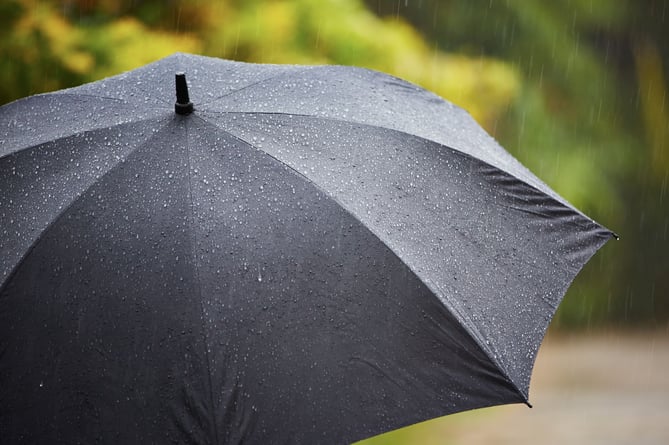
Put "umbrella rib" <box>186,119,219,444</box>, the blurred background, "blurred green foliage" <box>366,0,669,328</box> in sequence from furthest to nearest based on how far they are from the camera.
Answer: "blurred green foliage" <box>366,0,669,328</box> → the blurred background → "umbrella rib" <box>186,119,219,444</box>

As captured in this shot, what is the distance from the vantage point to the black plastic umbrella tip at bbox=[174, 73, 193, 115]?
7.03ft

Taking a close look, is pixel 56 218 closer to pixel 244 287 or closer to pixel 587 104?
pixel 244 287

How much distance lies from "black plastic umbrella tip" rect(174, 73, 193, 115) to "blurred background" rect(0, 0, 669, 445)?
3139 millimetres

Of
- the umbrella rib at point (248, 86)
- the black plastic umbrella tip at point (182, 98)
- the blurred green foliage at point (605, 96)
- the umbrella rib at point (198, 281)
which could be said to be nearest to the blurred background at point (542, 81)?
the blurred green foliage at point (605, 96)

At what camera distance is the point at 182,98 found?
2164 millimetres

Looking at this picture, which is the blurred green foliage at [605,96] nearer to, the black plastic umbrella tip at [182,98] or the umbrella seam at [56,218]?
the black plastic umbrella tip at [182,98]

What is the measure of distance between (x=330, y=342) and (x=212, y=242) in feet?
1.20

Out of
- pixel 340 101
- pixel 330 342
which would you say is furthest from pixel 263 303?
pixel 340 101

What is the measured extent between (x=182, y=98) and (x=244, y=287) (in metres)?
0.54

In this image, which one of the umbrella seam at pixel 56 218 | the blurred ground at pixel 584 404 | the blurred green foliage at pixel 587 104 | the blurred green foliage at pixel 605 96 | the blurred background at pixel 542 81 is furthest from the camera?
the blurred green foliage at pixel 605 96

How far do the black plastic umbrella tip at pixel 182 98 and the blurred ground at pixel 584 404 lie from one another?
3623 millimetres

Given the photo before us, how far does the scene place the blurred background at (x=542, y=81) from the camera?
17.1ft

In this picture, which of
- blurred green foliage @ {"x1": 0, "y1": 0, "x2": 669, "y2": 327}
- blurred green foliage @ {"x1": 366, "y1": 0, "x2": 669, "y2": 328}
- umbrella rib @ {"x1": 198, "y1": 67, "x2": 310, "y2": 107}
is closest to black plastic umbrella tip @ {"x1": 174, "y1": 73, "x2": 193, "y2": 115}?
umbrella rib @ {"x1": 198, "y1": 67, "x2": 310, "y2": 107}

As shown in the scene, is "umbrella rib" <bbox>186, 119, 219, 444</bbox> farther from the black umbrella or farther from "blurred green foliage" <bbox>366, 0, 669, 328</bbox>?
"blurred green foliage" <bbox>366, 0, 669, 328</bbox>
